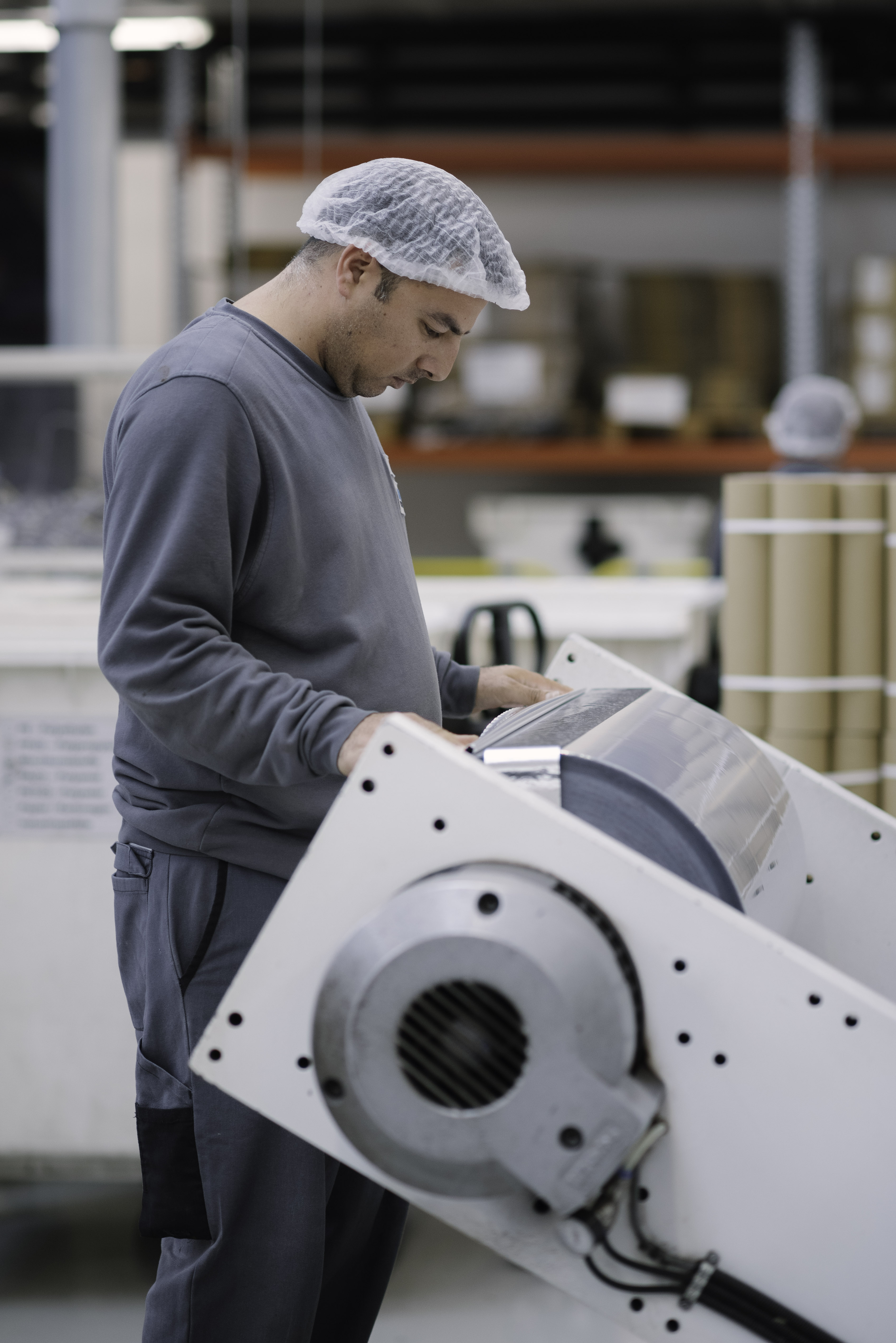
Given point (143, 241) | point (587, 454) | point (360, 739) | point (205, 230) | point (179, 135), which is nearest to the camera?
point (360, 739)

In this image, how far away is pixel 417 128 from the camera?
6.25m

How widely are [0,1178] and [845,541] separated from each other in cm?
165

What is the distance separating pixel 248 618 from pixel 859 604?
1.08 m

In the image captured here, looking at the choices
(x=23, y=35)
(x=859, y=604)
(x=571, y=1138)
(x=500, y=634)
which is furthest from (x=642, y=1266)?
(x=23, y=35)

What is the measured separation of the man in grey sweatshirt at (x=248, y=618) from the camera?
109 cm

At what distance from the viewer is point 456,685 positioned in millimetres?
A: 1468

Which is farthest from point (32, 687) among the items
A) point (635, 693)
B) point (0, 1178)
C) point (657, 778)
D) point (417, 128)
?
point (417, 128)

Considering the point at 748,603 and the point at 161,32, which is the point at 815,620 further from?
the point at 161,32

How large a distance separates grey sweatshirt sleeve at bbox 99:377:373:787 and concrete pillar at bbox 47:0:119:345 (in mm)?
2764

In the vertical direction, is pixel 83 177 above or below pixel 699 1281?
above

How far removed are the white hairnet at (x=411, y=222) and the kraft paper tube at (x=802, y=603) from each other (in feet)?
2.74

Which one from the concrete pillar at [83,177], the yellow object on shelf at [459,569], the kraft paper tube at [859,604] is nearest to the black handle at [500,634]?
the kraft paper tube at [859,604]

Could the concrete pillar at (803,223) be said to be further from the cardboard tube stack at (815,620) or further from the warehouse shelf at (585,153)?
the cardboard tube stack at (815,620)

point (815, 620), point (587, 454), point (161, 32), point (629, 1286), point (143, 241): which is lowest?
point (629, 1286)
